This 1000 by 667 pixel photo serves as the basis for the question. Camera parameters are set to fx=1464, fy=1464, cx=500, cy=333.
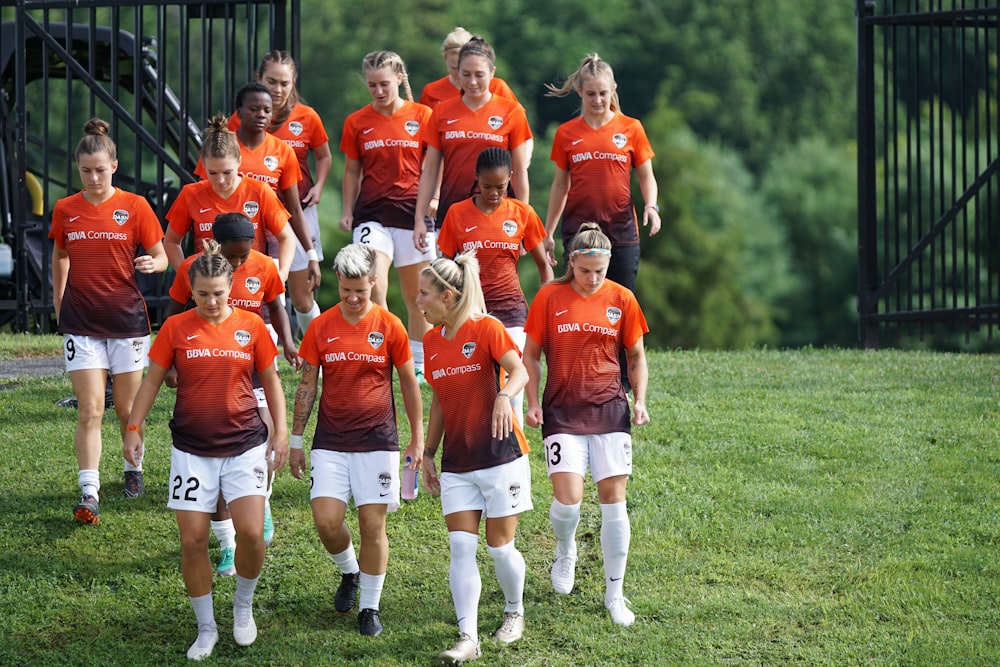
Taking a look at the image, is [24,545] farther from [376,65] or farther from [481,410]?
[376,65]

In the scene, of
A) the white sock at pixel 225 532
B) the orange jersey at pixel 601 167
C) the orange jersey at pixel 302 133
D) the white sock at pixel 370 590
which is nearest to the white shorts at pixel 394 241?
the orange jersey at pixel 302 133

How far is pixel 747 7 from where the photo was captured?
196 ft

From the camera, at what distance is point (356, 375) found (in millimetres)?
6969

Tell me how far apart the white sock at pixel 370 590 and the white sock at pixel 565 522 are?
36.3 inches

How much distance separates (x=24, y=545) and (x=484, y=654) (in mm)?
2815

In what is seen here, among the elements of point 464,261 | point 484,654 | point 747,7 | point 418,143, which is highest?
point 747,7

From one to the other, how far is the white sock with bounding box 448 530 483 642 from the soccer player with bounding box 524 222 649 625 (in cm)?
64

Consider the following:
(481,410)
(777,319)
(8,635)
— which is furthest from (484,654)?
(777,319)

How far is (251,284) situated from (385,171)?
2312 millimetres

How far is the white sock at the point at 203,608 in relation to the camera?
6.94 metres

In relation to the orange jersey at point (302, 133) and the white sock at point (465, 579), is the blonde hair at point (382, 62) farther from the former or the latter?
the white sock at point (465, 579)

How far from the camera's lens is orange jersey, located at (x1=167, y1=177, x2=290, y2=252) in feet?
26.7

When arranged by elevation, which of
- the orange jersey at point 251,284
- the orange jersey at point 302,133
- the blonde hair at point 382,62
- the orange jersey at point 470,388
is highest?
the blonde hair at point 382,62

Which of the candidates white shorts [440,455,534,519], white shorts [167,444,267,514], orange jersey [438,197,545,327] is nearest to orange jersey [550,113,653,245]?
orange jersey [438,197,545,327]
